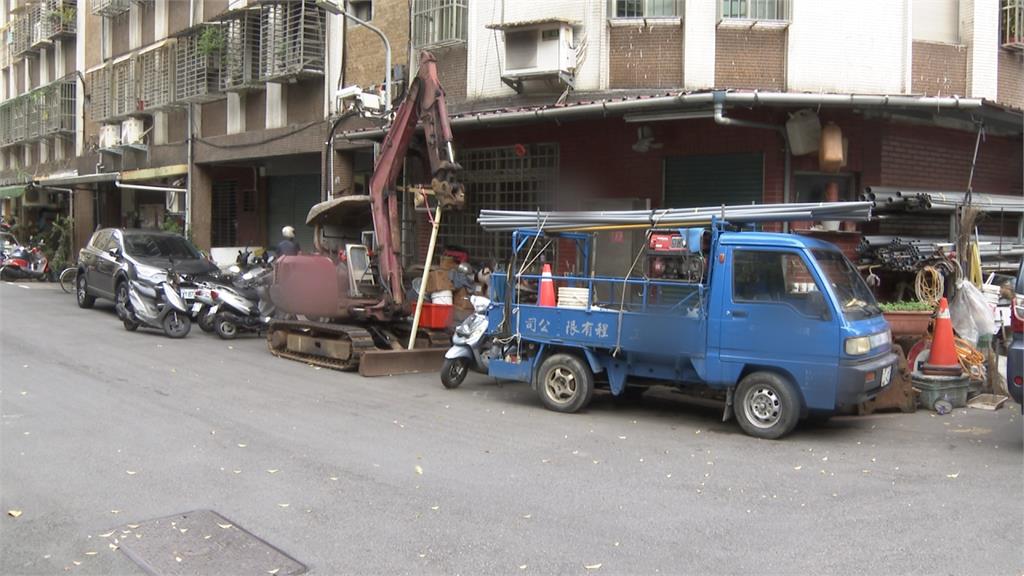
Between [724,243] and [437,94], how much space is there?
5460mm

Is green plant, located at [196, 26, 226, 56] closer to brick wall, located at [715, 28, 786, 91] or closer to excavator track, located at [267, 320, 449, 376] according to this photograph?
excavator track, located at [267, 320, 449, 376]

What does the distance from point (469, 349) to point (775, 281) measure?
3990 mm

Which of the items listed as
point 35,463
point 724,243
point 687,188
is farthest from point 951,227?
point 35,463

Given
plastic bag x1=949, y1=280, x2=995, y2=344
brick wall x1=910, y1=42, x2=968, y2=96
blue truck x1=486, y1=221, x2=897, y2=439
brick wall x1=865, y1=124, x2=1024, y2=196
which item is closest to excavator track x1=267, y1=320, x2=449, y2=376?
blue truck x1=486, y1=221, x2=897, y2=439

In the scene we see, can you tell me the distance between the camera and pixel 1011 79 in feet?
42.9

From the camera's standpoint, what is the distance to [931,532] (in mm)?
5301

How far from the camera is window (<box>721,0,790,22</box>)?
12242mm

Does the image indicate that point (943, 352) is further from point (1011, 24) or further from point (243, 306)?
point (243, 306)

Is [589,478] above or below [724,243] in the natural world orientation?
below

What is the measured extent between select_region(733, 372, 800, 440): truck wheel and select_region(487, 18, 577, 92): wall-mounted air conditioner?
663 cm

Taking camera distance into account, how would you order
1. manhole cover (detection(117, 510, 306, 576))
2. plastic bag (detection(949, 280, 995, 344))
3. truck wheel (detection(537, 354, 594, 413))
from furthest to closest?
plastic bag (detection(949, 280, 995, 344)) < truck wheel (detection(537, 354, 594, 413)) < manhole cover (detection(117, 510, 306, 576))

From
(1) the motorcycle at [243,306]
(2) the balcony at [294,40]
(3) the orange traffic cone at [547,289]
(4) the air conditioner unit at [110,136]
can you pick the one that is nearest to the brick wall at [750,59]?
(3) the orange traffic cone at [547,289]

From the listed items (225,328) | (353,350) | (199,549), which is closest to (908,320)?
(353,350)

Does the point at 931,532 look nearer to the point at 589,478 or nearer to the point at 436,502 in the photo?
the point at 589,478
